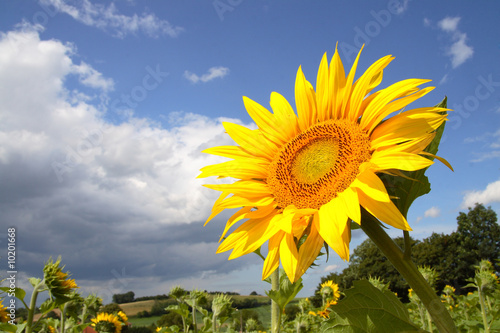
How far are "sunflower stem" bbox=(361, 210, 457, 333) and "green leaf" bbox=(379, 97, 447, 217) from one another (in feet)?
0.61

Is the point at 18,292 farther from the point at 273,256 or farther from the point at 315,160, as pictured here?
the point at 315,160

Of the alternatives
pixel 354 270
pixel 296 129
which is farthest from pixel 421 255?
pixel 296 129

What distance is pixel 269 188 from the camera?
1.85m

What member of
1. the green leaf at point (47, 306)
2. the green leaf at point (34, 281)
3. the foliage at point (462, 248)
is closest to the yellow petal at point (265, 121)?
the green leaf at point (47, 306)

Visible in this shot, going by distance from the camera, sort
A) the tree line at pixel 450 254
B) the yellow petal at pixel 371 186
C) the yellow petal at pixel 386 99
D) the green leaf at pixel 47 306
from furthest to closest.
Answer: the tree line at pixel 450 254
the green leaf at pixel 47 306
the yellow petal at pixel 386 99
the yellow petal at pixel 371 186

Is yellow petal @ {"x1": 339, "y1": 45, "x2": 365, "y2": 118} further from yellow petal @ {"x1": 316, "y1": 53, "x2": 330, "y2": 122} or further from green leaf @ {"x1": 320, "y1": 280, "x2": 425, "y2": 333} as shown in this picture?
green leaf @ {"x1": 320, "y1": 280, "x2": 425, "y2": 333}

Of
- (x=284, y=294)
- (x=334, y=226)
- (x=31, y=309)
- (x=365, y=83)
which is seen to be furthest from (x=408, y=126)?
(x=31, y=309)

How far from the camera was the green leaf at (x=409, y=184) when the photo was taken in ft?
4.83

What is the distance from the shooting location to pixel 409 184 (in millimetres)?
1484

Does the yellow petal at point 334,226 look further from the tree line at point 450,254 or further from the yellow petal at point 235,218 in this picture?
the tree line at point 450,254

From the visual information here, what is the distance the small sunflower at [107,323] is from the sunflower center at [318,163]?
23.5 ft

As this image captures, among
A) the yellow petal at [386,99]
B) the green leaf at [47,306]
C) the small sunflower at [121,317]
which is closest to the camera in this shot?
the yellow petal at [386,99]

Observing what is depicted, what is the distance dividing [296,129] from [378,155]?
24.3 inches

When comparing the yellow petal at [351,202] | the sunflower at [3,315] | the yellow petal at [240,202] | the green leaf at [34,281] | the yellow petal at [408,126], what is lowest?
the sunflower at [3,315]
